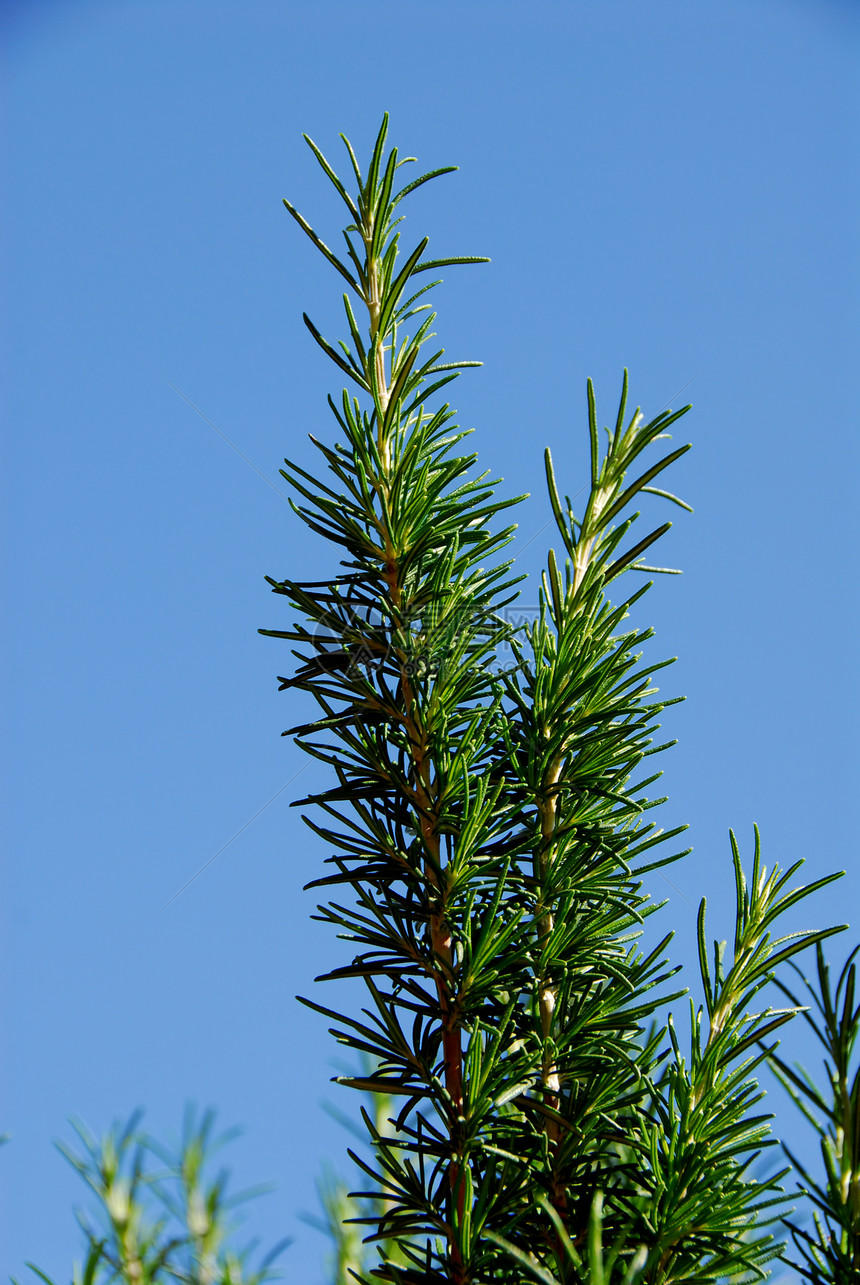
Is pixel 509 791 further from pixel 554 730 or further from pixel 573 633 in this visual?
pixel 573 633

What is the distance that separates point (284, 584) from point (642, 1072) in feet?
1.96

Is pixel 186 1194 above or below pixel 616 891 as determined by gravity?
below

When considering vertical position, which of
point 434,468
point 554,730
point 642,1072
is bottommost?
point 642,1072

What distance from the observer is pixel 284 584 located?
1095 millimetres

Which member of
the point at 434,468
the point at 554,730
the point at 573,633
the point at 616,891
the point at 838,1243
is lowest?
the point at 838,1243

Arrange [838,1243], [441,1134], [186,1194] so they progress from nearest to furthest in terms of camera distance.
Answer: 1. [838,1243]
2. [441,1134]
3. [186,1194]

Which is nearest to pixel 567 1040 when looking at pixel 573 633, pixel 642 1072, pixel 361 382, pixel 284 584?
pixel 642 1072

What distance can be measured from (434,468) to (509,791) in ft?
1.24

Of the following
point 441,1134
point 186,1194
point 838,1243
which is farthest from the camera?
point 186,1194

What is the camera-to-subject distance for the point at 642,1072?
37.5 inches

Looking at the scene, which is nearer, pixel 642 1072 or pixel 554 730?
pixel 642 1072

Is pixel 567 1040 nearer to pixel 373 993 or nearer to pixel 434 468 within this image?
pixel 373 993

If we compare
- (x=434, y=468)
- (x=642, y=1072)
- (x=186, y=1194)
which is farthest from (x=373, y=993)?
(x=186, y=1194)

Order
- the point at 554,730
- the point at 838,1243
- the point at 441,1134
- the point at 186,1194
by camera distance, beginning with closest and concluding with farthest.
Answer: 1. the point at 838,1243
2. the point at 441,1134
3. the point at 554,730
4. the point at 186,1194
